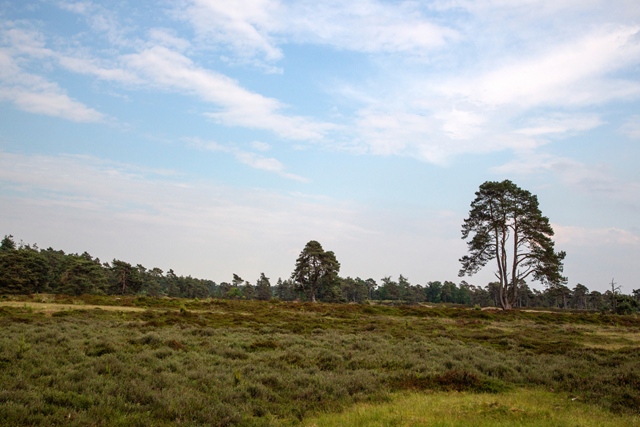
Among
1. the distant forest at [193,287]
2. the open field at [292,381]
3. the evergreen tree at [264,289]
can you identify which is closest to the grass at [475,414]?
the open field at [292,381]

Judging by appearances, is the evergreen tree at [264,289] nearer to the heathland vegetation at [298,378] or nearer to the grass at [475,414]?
the heathland vegetation at [298,378]

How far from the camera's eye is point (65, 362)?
1059 centimetres

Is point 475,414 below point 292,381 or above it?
above

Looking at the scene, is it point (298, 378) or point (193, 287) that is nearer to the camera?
point (298, 378)

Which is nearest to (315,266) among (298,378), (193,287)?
(193,287)

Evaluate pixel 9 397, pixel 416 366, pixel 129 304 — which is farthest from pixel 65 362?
pixel 129 304

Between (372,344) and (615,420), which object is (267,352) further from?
(615,420)

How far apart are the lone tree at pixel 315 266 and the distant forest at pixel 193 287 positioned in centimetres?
173

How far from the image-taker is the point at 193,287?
9631 cm

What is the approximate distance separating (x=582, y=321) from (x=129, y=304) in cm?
4477

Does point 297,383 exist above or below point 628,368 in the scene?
below

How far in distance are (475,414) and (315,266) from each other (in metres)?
60.7

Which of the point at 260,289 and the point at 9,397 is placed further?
the point at 260,289

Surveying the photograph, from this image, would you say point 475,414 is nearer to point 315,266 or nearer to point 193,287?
point 315,266
